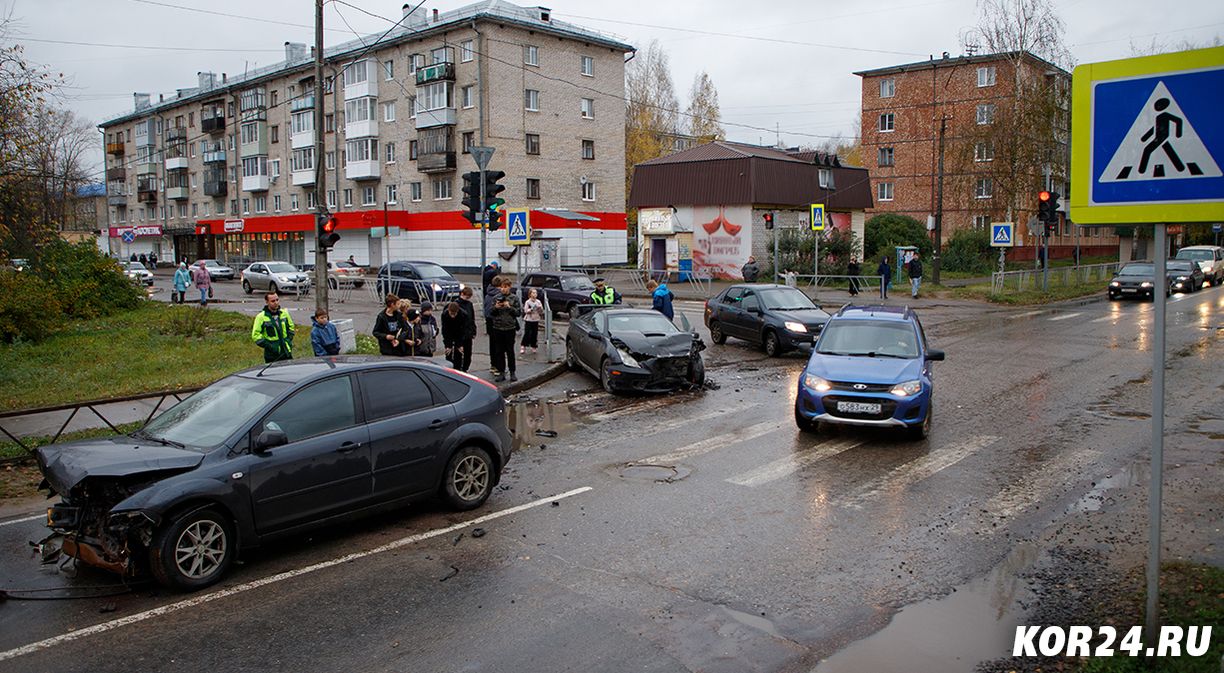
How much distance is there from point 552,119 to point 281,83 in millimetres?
26042

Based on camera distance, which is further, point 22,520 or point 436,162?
point 436,162

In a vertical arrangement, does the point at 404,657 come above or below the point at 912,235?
below

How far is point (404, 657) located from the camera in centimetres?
525

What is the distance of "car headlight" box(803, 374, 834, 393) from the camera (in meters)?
11.0

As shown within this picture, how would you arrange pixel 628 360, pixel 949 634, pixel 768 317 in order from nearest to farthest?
1. pixel 949 634
2. pixel 628 360
3. pixel 768 317

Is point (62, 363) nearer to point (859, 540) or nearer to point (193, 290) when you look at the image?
point (859, 540)

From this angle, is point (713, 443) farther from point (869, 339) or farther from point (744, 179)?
point (744, 179)

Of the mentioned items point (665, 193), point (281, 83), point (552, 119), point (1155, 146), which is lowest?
point (1155, 146)

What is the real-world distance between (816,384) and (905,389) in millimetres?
1089

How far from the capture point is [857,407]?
425 inches

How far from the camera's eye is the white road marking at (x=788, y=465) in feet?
30.3

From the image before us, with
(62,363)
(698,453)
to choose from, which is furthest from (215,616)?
(62,363)

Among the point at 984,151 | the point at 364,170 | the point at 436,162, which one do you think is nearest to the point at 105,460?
the point at 984,151

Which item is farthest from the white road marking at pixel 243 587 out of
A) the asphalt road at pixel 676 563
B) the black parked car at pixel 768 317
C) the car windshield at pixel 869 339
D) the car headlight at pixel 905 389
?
the black parked car at pixel 768 317
